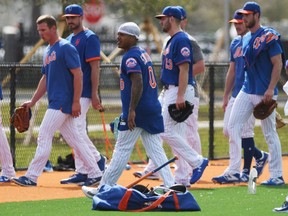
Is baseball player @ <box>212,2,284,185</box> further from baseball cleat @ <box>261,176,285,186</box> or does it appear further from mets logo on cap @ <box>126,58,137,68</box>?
mets logo on cap @ <box>126,58,137,68</box>

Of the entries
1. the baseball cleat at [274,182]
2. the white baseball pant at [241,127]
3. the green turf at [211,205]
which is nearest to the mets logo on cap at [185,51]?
the white baseball pant at [241,127]

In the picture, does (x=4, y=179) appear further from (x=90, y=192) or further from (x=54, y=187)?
(x=90, y=192)

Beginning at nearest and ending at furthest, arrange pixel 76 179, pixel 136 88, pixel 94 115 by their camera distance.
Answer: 1. pixel 136 88
2. pixel 76 179
3. pixel 94 115

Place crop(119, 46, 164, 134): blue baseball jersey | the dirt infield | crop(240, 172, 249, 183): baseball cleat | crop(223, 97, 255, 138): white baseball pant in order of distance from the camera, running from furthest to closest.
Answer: crop(223, 97, 255, 138): white baseball pant < crop(240, 172, 249, 183): baseball cleat < the dirt infield < crop(119, 46, 164, 134): blue baseball jersey

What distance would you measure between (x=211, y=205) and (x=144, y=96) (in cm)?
142

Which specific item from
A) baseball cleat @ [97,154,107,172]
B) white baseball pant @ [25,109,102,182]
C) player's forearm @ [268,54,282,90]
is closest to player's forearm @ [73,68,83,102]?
white baseball pant @ [25,109,102,182]

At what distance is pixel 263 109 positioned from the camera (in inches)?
559

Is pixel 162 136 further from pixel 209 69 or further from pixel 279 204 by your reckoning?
pixel 209 69

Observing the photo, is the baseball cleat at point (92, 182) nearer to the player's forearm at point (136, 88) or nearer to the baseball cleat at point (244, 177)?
the baseball cleat at point (244, 177)

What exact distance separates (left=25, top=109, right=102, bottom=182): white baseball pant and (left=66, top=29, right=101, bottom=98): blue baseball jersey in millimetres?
617

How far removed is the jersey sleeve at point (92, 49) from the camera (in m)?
14.7

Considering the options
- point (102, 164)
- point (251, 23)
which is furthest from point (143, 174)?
point (251, 23)

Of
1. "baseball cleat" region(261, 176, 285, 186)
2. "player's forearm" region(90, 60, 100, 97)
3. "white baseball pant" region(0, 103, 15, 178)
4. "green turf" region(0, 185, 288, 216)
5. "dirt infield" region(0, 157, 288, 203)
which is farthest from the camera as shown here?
"white baseball pant" region(0, 103, 15, 178)

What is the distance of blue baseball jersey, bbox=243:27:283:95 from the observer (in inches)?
556
